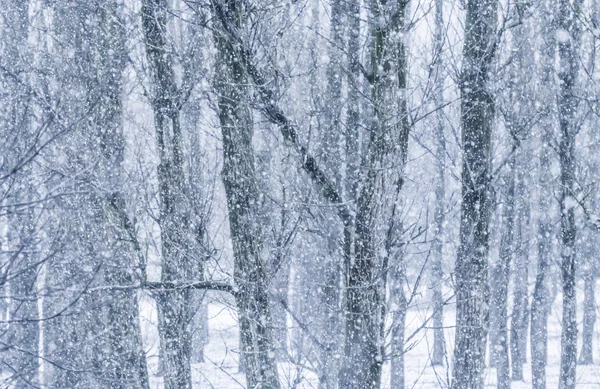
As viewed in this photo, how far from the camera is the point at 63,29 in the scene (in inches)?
442

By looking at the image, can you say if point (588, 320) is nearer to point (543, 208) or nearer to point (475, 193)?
point (543, 208)

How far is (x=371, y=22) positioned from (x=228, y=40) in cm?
152

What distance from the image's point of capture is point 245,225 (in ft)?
27.1

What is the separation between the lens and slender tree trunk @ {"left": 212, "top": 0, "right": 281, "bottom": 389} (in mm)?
8070

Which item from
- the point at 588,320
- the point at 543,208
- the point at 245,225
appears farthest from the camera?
the point at 588,320

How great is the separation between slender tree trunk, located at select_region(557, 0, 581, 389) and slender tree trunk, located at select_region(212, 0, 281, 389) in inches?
270

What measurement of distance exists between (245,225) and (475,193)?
3074mm

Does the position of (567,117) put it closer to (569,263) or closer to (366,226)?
(569,263)

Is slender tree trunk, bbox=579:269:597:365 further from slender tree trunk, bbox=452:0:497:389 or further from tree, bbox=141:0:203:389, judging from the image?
tree, bbox=141:0:203:389

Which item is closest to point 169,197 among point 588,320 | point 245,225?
point 245,225

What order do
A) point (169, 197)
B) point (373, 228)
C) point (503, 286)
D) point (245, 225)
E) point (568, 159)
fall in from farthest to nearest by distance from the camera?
1. point (503, 286)
2. point (568, 159)
3. point (169, 197)
4. point (245, 225)
5. point (373, 228)

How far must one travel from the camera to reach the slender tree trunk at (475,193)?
9219 mm

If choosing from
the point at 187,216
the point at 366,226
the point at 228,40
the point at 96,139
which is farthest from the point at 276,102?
the point at 96,139

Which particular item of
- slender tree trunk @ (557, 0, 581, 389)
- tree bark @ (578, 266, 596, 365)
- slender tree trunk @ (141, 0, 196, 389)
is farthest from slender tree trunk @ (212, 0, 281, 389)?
tree bark @ (578, 266, 596, 365)
